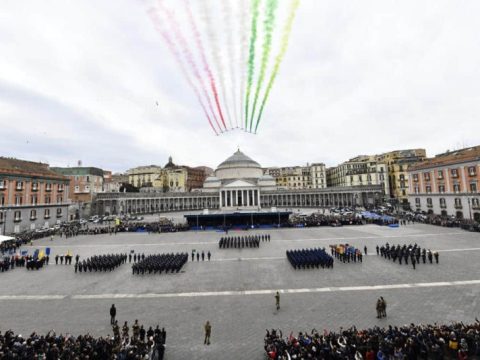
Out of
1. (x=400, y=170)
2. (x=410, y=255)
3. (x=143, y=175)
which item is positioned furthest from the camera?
(x=143, y=175)

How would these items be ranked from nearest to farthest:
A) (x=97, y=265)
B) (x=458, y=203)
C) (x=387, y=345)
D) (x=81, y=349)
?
(x=387, y=345) < (x=81, y=349) < (x=97, y=265) < (x=458, y=203)

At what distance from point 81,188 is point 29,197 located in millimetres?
29353

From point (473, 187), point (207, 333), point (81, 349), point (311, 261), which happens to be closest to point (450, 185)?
point (473, 187)

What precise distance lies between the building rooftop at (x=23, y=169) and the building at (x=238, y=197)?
1013 inches

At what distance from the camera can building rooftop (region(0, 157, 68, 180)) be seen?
48.2 m

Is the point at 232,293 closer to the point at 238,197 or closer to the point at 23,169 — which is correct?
the point at 23,169

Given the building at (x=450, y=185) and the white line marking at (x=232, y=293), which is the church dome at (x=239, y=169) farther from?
the white line marking at (x=232, y=293)

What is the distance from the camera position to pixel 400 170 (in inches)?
3278

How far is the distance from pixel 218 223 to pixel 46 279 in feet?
103

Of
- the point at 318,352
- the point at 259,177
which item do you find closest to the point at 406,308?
the point at 318,352

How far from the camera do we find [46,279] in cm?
2180

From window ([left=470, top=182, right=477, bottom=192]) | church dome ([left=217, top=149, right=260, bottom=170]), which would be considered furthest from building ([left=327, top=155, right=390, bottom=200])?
window ([left=470, top=182, right=477, bottom=192])

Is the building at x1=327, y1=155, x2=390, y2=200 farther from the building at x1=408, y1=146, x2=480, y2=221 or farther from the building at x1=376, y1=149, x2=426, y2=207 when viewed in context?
the building at x1=408, y1=146, x2=480, y2=221

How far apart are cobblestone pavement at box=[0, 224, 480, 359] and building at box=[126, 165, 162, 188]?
11024cm
